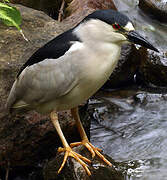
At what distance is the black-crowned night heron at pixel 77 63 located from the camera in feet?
10.8

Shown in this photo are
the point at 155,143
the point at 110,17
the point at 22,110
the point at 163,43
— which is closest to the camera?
the point at 110,17

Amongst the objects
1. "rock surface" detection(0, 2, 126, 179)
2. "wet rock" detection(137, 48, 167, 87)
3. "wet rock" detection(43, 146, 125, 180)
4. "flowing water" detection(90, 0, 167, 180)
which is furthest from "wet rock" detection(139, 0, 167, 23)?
"wet rock" detection(43, 146, 125, 180)

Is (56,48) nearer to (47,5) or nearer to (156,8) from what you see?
(47,5)

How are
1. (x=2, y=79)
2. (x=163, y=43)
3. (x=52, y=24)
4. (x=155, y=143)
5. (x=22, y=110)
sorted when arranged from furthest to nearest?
1. (x=163, y=43)
2. (x=52, y=24)
3. (x=155, y=143)
4. (x=2, y=79)
5. (x=22, y=110)

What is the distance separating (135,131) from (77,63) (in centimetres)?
248

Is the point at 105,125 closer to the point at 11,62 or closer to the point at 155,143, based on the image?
the point at 155,143

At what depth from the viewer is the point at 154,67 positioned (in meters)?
6.38

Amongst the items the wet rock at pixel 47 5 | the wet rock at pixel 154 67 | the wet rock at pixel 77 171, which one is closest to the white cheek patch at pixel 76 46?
the wet rock at pixel 77 171

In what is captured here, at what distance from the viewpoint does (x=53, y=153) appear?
4.71 m

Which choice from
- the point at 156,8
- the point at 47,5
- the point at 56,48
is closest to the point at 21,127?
the point at 56,48

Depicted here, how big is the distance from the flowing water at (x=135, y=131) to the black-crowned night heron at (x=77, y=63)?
3.44 feet

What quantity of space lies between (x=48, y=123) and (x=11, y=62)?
87 centimetres

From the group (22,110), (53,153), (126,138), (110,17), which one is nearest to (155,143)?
(126,138)

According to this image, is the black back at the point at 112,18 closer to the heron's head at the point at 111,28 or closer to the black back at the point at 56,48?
the heron's head at the point at 111,28
